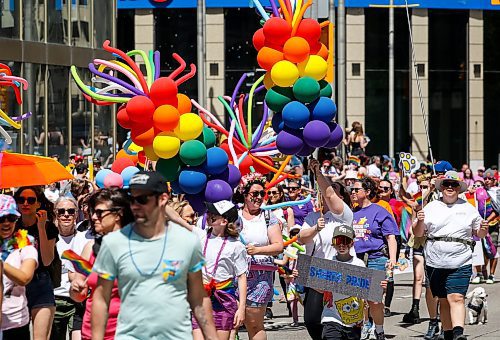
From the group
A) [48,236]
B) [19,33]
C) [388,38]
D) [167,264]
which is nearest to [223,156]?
[48,236]

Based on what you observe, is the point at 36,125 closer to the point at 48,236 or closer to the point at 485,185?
the point at 485,185

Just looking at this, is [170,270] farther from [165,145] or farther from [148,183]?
[165,145]

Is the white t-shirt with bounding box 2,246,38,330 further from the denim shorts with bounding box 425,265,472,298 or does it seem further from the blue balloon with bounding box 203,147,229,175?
the denim shorts with bounding box 425,265,472,298

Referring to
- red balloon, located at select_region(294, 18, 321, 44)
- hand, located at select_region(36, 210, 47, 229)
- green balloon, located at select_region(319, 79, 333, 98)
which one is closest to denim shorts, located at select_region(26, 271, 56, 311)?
hand, located at select_region(36, 210, 47, 229)

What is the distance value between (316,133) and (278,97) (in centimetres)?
57

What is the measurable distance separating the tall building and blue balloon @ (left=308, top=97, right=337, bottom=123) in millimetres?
30650

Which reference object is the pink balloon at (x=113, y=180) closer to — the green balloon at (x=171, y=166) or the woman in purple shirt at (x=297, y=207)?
the green balloon at (x=171, y=166)

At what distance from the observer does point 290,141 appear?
1141cm

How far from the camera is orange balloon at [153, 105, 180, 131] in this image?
10.9 meters

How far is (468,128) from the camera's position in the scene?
4566 cm

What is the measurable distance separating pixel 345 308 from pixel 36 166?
3.10 metres

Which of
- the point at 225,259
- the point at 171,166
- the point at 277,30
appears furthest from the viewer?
the point at 277,30

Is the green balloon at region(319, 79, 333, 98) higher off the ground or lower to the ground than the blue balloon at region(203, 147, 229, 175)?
higher

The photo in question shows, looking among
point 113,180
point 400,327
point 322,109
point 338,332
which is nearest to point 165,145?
point 113,180
